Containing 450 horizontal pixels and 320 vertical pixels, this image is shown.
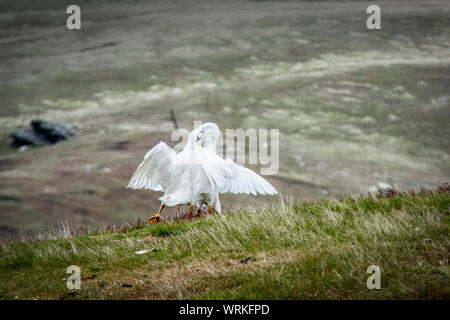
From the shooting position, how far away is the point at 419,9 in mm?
96875

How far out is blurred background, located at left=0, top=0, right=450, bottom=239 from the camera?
195 feet

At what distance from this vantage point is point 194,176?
38.7 ft

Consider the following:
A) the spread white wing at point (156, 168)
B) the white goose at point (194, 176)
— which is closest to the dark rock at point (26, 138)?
the spread white wing at point (156, 168)

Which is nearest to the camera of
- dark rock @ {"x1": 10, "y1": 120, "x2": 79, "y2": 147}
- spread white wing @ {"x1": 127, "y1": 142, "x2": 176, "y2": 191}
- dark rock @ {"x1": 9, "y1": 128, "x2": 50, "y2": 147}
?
spread white wing @ {"x1": 127, "y1": 142, "x2": 176, "y2": 191}

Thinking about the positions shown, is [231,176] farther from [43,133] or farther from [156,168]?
[43,133]

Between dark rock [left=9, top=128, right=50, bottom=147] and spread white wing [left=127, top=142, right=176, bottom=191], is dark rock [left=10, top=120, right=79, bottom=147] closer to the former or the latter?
dark rock [left=9, top=128, right=50, bottom=147]

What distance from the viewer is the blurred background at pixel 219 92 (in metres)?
59.5

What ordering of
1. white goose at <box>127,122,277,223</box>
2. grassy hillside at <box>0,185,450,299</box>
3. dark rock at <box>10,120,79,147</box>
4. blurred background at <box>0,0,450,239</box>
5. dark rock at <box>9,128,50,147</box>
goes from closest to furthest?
grassy hillside at <box>0,185,450,299</box> → white goose at <box>127,122,277,223</box> → blurred background at <box>0,0,450,239</box> → dark rock at <box>9,128,50,147</box> → dark rock at <box>10,120,79,147</box>

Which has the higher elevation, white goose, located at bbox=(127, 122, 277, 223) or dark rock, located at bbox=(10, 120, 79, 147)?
white goose, located at bbox=(127, 122, 277, 223)

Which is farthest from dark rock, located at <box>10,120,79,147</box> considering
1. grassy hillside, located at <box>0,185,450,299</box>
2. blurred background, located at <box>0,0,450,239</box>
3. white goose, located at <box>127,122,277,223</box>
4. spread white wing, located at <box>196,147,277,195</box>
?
grassy hillside, located at <box>0,185,450,299</box>

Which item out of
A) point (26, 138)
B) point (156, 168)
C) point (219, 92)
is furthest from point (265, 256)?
point (219, 92)

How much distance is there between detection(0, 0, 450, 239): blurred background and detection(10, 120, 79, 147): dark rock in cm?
220

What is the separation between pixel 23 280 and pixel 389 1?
371ft

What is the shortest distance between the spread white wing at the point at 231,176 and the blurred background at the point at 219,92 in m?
33.8
